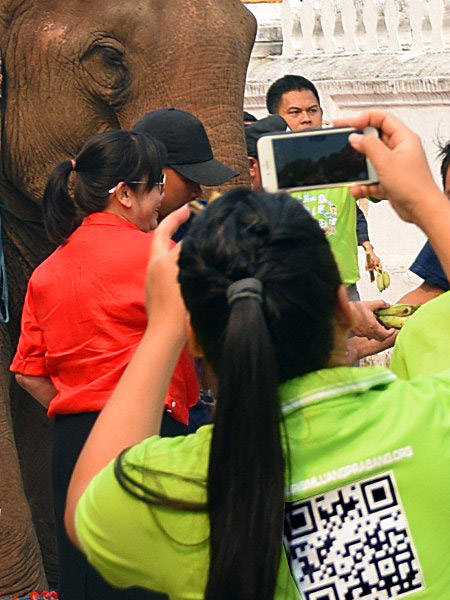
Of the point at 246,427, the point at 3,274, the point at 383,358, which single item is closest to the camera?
the point at 246,427

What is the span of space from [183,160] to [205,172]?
66mm

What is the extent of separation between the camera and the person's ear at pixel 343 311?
95.6 inches

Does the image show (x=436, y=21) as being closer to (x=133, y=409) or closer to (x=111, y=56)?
(x=111, y=56)

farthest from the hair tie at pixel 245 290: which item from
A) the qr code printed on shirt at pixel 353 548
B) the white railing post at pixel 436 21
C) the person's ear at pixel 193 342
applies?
the white railing post at pixel 436 21

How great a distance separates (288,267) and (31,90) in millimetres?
3972

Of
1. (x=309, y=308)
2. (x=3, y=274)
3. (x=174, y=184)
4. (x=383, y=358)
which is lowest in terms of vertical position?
(x=383, y=358)

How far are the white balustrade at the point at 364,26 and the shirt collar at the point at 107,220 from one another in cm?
808

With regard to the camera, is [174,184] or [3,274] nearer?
[174,184]

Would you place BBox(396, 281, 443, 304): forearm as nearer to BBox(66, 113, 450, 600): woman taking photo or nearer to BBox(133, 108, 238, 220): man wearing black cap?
BBox(133, 108, 238, 220): man wearing black cap

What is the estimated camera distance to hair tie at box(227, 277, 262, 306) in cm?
233

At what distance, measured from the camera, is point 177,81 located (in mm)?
6207

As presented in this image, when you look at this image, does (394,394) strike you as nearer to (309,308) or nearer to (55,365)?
(309,308)

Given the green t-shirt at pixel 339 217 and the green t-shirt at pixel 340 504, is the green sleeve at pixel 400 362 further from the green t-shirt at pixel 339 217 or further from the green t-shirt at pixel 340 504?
the green t-shirt at pixel 339 217

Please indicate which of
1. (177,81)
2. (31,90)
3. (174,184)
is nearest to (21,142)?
(31,90)
